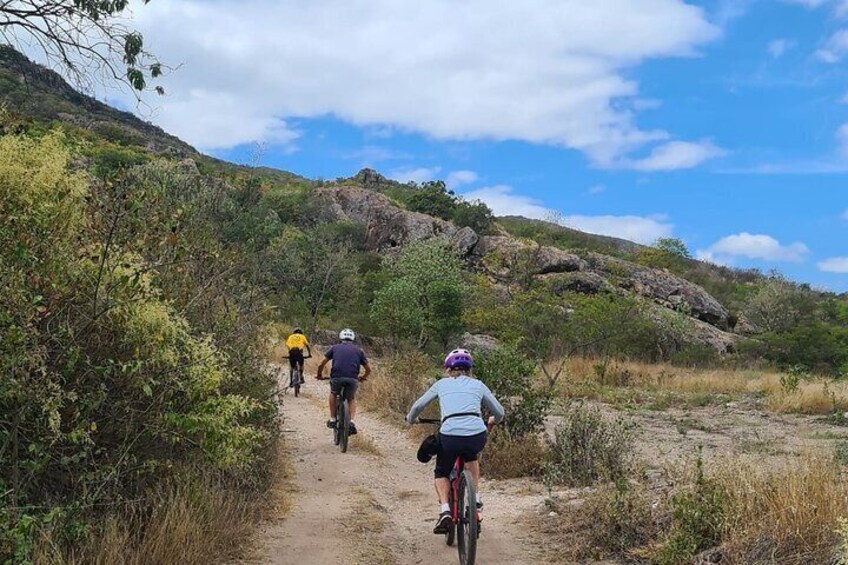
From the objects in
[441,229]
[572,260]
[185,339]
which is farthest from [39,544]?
[441,229]

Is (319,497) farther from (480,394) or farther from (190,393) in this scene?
(190,393)

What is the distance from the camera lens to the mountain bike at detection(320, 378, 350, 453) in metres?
11.4

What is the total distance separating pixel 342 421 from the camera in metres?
11.6

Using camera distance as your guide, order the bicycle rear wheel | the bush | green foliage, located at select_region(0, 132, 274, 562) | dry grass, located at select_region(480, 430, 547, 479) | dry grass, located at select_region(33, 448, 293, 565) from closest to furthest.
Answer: green foliage, located at select_region(0, 132, 274, 562) → dry grass, located at select_region(33, 448, 293, 565) → the bush → dry grass, located at select_region(480, 430, 547, 479) → the bicycle rear wheel

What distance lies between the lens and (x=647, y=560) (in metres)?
6.05

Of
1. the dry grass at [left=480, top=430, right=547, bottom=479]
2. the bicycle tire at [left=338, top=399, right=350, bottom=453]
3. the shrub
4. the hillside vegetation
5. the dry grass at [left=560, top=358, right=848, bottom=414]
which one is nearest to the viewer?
the hillside vegetation

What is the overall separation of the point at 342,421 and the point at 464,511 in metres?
5.58

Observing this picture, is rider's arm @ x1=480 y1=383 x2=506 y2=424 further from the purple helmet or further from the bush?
the bush

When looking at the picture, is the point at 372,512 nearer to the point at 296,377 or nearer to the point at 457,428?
the point at 457,428

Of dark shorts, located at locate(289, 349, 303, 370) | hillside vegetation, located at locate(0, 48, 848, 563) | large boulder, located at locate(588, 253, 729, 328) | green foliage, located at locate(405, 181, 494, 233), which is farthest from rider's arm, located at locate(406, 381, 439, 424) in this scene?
green foliage, located at locate(405, 181, 494, 233)

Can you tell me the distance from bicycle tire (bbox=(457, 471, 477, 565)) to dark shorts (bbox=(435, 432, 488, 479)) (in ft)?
0.67

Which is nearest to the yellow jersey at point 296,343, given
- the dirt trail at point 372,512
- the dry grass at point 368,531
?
the dirt trail at point 372,512

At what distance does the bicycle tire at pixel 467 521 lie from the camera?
5961mm

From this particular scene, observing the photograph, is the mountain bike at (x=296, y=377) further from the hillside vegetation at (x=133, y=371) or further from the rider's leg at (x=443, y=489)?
the rider's leg at (x=443, y=489)
